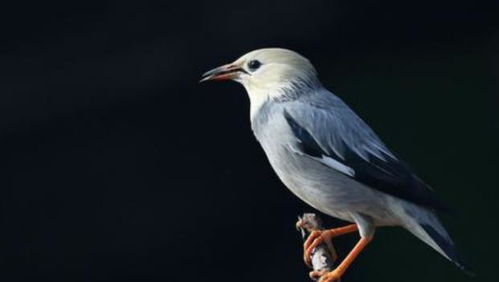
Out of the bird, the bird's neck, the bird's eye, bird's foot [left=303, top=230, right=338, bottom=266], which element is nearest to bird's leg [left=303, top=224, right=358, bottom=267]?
bird's foot [left=303, top=230, right=338, bottom=266]

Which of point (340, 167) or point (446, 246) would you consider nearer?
point (446, 246)

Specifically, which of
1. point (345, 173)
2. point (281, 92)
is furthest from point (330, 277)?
point (281, 92)

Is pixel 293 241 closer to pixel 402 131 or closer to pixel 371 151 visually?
pixel 402 131

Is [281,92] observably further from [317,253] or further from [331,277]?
[331,277]

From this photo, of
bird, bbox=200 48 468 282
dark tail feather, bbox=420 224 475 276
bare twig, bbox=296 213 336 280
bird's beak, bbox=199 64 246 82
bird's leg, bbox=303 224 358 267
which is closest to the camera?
dark tail feather, bbox=420 224 475 276

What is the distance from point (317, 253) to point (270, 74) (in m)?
0.57

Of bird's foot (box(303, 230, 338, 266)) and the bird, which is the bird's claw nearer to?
the bird

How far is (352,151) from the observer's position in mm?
4484

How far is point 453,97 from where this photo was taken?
602cm

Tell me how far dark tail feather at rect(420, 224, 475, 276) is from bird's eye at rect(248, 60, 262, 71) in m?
0.76

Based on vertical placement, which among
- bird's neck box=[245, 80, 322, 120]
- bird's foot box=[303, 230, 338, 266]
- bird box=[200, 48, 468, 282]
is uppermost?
bird's neck box=[245, 80, 322, 120]

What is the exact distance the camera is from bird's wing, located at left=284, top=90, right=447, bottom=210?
4.44 m

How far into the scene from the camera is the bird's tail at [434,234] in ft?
14.2

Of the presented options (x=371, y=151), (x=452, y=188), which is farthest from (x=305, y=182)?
(x=452, y=188)
